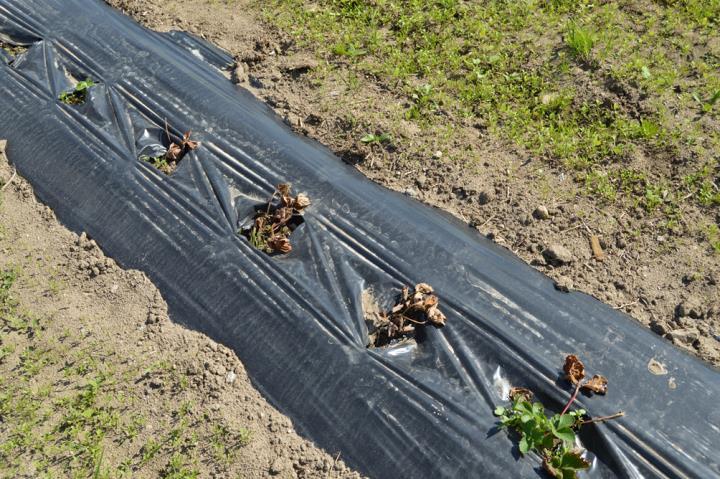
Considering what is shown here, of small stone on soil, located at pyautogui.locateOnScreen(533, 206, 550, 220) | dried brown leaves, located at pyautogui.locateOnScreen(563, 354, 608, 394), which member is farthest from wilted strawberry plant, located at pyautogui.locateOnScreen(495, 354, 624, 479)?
small stone on soil, located at pyautogui.locateOnScreen(533, 206, 550, 220)

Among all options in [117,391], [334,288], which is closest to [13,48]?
[117,391]

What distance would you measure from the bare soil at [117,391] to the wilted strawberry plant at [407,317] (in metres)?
0.66

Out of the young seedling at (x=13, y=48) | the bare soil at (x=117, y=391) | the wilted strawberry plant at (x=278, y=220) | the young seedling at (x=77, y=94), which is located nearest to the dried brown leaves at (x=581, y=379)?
the bare soil at (x=117, y=391)

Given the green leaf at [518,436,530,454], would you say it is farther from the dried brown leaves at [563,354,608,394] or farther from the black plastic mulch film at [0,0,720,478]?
the dried brown leaves at [563,354,608,394]

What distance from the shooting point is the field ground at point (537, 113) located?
3.97m

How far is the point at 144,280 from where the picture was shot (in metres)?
3.89

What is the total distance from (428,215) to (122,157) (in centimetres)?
204

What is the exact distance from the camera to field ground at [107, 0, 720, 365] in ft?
13.0

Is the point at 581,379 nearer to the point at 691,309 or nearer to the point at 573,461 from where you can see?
the point at 573,461

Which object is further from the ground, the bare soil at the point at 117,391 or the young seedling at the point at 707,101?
the young seedling at the point at 707,101

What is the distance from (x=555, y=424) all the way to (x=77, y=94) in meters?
3.99

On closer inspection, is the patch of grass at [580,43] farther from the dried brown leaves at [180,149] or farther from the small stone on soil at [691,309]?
the dried brown leaves at [180,149]

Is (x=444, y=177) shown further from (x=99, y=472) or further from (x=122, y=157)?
(x=99, y=472)

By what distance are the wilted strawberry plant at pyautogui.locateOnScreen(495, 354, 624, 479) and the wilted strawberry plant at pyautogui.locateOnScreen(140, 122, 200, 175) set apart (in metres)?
2.57
